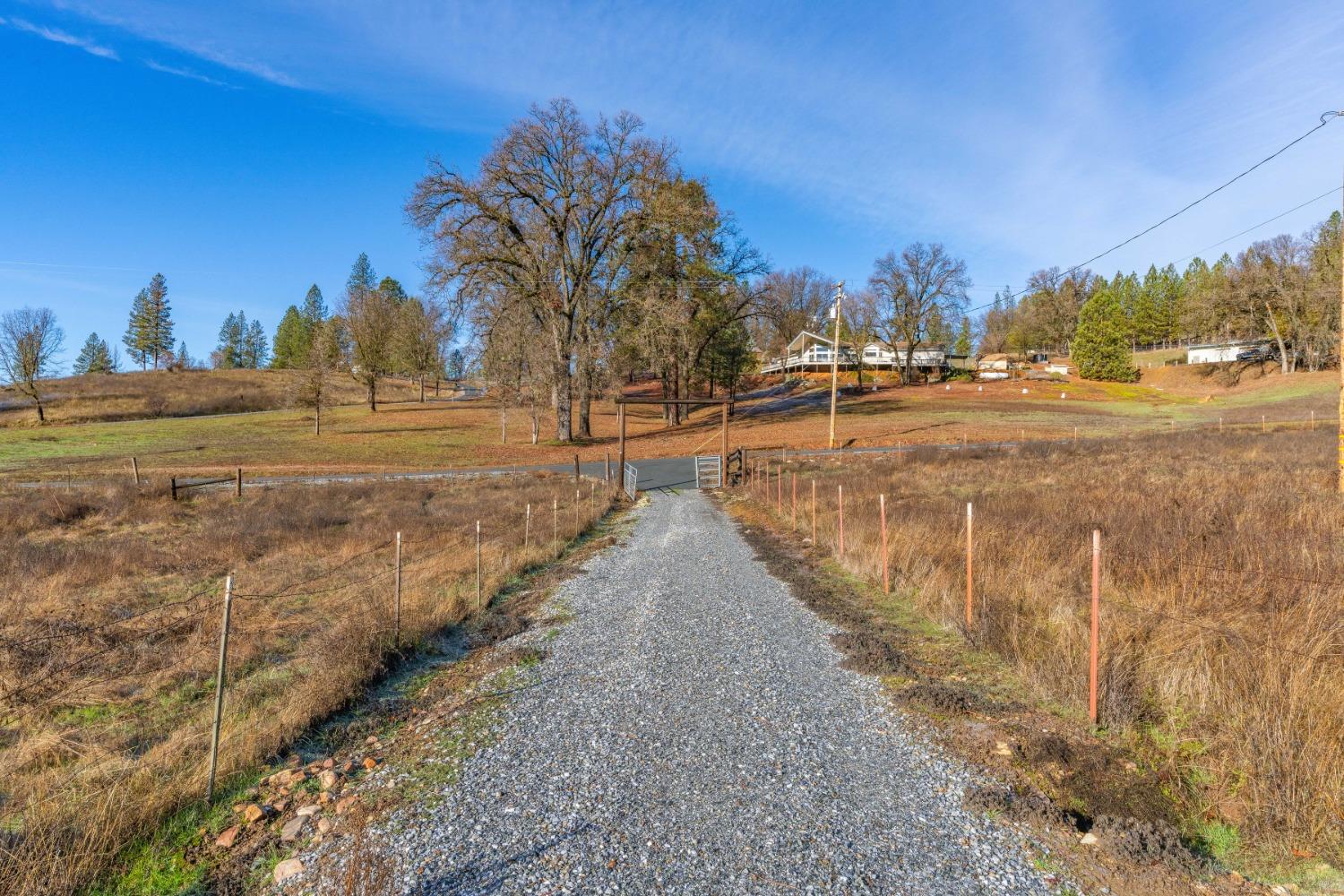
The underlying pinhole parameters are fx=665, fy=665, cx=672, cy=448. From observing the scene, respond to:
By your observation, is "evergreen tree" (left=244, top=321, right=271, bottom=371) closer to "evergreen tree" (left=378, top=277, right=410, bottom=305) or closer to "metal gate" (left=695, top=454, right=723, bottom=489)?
"evergreen tree" (left=378, top=277, right=410, bottom=305)

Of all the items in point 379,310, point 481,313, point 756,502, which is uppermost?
point 379,310

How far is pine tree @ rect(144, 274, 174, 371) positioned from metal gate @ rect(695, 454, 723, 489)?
366ft

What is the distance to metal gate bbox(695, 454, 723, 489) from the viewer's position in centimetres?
3222

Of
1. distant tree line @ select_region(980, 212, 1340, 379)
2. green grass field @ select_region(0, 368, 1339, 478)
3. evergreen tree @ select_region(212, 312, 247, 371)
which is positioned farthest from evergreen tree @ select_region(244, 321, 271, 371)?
distant tree line @ select_region(980, 212, 1340, 379)

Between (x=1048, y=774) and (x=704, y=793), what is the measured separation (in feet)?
8.85

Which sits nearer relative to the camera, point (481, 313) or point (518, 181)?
point (518, 181)

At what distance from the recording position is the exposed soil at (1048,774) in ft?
13.2

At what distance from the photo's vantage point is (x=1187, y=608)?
23.5ft

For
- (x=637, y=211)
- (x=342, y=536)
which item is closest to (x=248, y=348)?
(x=637, y=211)

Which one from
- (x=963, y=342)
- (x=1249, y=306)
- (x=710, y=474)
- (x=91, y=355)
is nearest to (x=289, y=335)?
(x=91, y=355)

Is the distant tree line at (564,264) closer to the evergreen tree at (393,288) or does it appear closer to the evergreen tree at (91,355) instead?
the evergreen tree at (393,288)

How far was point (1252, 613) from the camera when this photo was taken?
6496 mm

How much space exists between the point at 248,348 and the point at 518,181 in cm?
11408

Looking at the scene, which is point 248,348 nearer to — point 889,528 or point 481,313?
point 481,313
